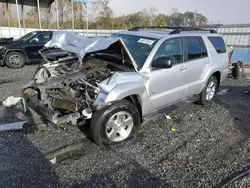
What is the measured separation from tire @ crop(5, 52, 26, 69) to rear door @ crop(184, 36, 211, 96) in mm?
7839

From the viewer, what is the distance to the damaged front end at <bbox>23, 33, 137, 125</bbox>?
310 centimetres

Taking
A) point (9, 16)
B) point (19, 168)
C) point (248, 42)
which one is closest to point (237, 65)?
point (248, 42)

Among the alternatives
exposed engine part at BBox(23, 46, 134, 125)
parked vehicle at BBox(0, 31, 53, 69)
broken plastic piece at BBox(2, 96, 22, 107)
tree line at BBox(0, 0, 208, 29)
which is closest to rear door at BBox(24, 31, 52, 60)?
parked vehicle at BBox(0, 31, 53, 69)

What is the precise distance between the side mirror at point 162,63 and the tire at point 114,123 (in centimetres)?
80

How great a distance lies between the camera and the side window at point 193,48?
14.4 feet

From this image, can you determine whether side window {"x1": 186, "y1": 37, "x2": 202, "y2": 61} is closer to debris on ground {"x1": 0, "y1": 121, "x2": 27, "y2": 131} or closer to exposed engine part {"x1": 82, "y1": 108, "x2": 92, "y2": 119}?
exposed engine part {"x1": 82, "y1": 108, "x2": 92, "y2": 119}

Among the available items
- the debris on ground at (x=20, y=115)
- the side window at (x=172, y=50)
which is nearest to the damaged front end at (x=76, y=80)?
the side window at (x=172, y=50)

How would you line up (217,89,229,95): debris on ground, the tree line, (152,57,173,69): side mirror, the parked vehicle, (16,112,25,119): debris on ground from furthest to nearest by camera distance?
the tree line → the parked vehicle → (217,89,229,95): debris on ground → (16,112,25,119): debris on ground → (152,57,173,69): side mirror

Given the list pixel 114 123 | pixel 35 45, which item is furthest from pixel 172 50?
pixel 35 45

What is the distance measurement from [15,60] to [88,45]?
24.0 feet

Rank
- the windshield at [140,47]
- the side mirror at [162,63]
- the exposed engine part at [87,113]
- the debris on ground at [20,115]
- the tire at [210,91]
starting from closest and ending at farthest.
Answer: the exposed engine part at [87,113] < the side mirror at [162,63] < the windshield at [140,47] < the debris on ground at [20,115] < the tire at [210,91]

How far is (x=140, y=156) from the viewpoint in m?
3.16

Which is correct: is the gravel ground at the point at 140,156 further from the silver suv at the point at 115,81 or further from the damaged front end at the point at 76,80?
the damaged front end at the point at 76,80

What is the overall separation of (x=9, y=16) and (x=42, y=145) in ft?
73.7
